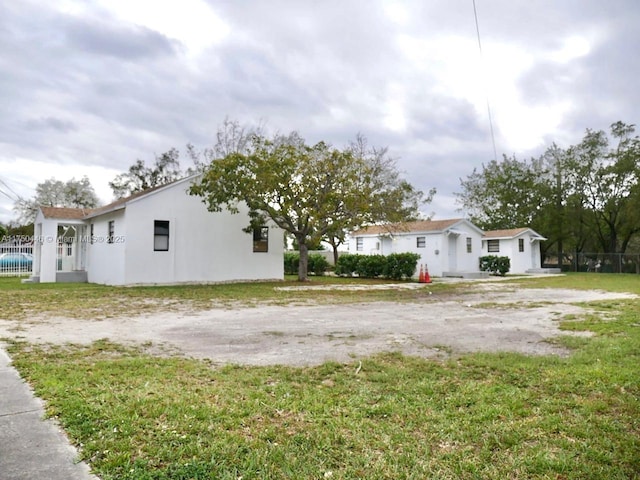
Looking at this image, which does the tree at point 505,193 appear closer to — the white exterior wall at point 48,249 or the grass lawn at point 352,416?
the white exterior wall at point 48,249

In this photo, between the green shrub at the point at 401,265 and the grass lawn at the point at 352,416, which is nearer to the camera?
the grass lawn at the point at 352,416

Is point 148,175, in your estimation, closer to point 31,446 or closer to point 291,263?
point 291,263

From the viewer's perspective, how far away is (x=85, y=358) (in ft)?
16.7

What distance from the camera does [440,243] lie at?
25656 mm

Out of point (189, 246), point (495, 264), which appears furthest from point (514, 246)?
→ point (189, 246)

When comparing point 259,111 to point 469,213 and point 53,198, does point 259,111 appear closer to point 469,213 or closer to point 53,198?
point 469,213

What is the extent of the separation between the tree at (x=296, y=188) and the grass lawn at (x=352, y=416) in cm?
1236

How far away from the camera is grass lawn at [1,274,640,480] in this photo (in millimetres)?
2559

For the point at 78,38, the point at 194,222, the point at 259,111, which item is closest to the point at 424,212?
the point at 259,111

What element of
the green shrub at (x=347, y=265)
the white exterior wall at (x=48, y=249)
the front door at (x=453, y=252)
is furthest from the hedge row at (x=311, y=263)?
the white exterior wall at (x=48, y=249)

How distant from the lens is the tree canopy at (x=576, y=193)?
33031 mm

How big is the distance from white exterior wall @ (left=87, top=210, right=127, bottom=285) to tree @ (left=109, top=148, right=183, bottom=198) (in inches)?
810

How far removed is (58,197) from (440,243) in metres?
37.7

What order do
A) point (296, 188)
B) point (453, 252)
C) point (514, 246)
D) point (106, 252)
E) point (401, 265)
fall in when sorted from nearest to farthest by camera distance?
point (296, 188) → point (106, 252) → point (401, 265) → point (453, 252) → point (514, 246)
